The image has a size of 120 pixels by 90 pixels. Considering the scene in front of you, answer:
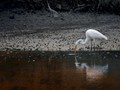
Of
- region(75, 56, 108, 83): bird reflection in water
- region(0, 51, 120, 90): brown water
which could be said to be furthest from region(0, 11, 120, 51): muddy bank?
region(75, 56, 108, 83): bird reflection in water

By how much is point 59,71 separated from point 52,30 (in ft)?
22.2

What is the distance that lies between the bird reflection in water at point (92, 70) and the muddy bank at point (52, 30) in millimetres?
2531

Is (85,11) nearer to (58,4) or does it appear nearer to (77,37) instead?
(58,4)

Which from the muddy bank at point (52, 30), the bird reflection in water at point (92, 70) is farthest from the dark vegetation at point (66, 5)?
the bird reflection in water at point (92, 70)

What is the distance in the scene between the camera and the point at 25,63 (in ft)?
41.9

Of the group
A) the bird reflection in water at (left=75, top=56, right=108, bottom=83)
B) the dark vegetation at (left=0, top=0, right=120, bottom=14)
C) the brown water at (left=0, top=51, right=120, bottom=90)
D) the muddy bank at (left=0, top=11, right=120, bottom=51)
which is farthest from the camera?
the dark vegetation at (left=0, top=0, right=120, bottom=14)

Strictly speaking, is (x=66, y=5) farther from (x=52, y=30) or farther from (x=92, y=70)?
(x=92, y=70)

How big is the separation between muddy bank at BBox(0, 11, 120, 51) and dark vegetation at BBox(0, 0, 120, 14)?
18.0 inches

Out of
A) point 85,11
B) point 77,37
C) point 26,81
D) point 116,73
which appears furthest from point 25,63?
point 85,11

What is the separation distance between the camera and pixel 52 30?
18141 mm

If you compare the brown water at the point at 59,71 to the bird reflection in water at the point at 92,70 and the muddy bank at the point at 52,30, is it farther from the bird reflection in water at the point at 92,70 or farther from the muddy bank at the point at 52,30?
the muddy bank at the point at 52,30

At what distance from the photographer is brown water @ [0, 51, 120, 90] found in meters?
10.0

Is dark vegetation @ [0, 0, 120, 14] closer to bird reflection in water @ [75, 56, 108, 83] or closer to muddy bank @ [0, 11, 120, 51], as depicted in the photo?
muddy bank @ [0, 11, 120, 51]

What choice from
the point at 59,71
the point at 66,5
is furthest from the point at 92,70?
the point at 66,5
